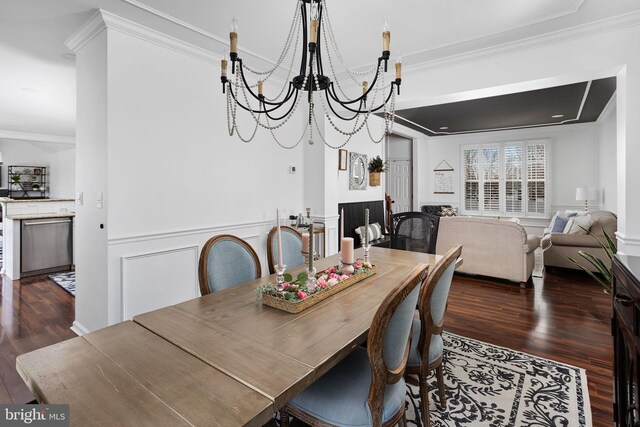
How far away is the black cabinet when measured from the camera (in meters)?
1.02

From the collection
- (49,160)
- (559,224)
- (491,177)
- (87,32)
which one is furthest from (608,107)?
(49,160)

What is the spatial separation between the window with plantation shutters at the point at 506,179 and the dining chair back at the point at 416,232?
5.33m

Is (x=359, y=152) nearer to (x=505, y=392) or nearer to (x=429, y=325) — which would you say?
(x=505, y=392)

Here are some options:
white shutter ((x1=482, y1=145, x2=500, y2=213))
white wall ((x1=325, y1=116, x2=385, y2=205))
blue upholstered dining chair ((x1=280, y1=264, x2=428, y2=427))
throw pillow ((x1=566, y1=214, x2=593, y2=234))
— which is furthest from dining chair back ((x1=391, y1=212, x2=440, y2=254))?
white shutter ((x1=482, y1=145, x2=500, y2=213))

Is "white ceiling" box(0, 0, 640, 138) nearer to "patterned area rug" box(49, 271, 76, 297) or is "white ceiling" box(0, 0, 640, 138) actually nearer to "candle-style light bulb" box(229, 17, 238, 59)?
"candle-style light bulb" box(229, 17, 238, 59)

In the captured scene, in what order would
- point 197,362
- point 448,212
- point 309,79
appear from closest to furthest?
point 197,362 → point 309,79 → point 448,212

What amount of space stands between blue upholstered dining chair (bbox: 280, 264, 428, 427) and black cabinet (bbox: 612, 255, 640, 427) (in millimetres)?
628

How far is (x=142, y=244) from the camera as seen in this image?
2736mm

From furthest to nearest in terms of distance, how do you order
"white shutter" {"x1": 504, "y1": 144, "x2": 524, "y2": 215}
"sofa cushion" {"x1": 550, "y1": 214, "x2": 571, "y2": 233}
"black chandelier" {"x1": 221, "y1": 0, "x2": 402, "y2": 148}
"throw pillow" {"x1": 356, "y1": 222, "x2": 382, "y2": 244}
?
"white shutter" {"x1": 504, "y1": 144, "x2": 524, "y2": 215} < "sofa cushion" {"x1": 550, "y1": 214, "x2": 571, "y2": 233} < "throw pillow" {"x1": 356, "y1": 222, "x2": 382, "y2": 244} < "black chandelier" {"x1": 221, "y1": 0, "x2": 402, "y2": 148}

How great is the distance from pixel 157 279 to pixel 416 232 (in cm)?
238

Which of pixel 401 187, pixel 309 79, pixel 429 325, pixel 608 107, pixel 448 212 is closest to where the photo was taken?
pixel 429 325

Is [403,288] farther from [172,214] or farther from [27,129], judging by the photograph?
[27,129]

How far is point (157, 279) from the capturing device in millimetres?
2867

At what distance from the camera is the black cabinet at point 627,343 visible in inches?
40.1
